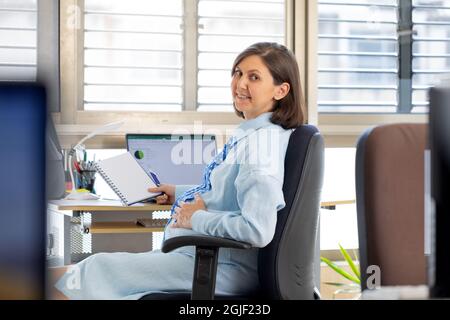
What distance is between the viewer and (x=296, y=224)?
3.54 feet

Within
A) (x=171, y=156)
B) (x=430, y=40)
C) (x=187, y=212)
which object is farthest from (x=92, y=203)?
(x=430, y=40)

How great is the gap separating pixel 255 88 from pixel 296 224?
27 cm

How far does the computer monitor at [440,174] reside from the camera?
42cm

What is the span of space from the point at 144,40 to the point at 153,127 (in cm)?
29

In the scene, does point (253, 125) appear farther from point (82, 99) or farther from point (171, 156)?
point (82, 99)

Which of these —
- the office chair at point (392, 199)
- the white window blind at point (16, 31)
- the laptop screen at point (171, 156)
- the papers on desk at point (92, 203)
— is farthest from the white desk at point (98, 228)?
the office chair at point (392, 199)

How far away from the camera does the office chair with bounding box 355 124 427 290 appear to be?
0.94 meters

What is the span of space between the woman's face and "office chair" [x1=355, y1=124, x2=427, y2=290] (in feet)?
0.92

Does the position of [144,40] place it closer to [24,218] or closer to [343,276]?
[343,276]

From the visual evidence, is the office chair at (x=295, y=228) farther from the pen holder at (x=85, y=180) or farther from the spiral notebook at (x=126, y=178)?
the pen holder at (x=85, y=180)
